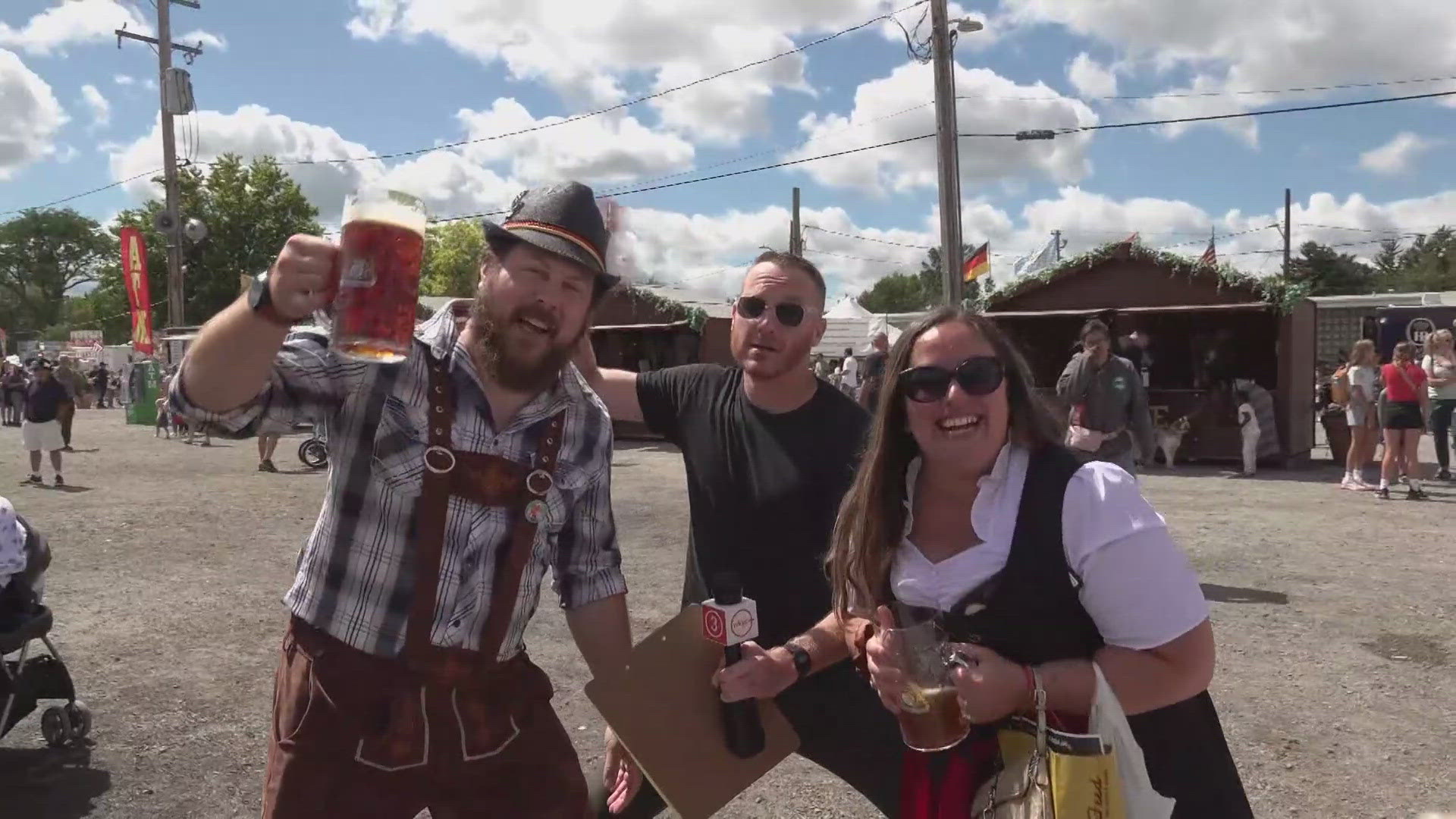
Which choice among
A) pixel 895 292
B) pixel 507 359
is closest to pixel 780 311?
pixel 507 359

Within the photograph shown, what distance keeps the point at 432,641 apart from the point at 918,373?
1078 mm

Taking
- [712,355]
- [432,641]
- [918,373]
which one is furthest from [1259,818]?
[712,355]

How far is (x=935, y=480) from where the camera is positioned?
204cm

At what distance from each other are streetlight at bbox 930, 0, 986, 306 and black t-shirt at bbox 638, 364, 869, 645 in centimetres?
1331

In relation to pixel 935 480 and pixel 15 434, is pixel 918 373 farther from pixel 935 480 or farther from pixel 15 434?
pixel 15 434

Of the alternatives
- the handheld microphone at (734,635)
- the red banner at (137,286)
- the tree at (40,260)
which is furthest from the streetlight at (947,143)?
the tree at (40,260)

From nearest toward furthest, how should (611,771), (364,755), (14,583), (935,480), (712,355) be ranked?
1. (364,755)
2. (935,480)
3. (611,771)
4. (14,583)
5. (712,355)

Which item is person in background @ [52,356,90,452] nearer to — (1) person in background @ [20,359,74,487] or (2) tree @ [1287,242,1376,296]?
(1) person in background @ [20,359,74,487]

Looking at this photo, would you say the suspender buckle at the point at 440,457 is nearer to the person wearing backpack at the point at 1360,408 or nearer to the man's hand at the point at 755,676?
the man's hand at the point at 755,676

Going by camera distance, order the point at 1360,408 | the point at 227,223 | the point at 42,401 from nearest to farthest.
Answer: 1. the point at 1360,408
2. the point at 42,401
3. the point at 227,223

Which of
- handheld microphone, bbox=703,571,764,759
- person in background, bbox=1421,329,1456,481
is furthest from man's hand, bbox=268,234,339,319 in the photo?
person in background, bbox=1421,329,1456,481

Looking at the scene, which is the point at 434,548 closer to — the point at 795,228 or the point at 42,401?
the point at 42,401

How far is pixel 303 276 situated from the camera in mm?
1554

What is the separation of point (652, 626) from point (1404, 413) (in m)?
8.89
